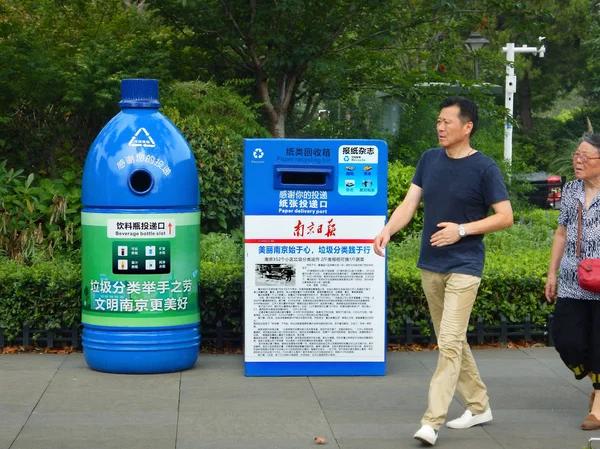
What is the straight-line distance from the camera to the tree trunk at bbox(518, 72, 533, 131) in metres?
41.8

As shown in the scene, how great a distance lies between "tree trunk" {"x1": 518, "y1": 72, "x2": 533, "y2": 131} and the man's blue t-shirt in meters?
36.7

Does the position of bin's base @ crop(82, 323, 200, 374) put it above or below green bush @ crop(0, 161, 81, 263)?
below

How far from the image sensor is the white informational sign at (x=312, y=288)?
7.13 m

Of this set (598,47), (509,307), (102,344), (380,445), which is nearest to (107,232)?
(102,344)

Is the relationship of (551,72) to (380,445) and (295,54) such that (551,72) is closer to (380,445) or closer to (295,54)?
(295,54)

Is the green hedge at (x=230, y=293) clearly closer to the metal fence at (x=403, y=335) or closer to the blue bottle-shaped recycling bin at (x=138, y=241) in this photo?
the metal fence at (x=403, y=335)

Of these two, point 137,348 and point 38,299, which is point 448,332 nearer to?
point 137,348

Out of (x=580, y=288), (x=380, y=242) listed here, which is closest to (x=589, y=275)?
(x=580, y=288)

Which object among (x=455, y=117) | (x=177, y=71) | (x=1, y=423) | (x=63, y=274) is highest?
(x=177, y=71)

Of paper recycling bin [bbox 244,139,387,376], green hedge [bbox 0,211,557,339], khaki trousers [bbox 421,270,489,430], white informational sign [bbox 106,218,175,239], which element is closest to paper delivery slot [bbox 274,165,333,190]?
paper recycling bin [bbox 244,139,387,376]

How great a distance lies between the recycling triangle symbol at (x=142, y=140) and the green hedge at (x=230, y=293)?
1.41 meters

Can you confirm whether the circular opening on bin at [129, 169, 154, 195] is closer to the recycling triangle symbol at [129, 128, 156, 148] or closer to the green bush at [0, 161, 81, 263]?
the recycling triangle symbol at [129, 128, 156, 148]

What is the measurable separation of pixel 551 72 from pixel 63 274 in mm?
37706

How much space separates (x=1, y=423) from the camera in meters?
5.92
